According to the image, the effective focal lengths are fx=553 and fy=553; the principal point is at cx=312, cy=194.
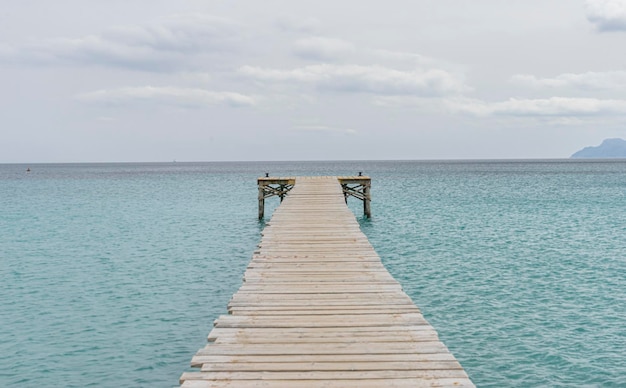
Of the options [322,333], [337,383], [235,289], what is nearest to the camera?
[337,383]

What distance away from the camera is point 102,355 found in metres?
11.1

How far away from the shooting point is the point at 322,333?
7105mm

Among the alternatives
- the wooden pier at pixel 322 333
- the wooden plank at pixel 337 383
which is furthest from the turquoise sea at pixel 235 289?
the wooden plank at pixel 337 383

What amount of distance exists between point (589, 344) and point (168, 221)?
28009 mm

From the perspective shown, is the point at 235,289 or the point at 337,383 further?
the point at 235,289

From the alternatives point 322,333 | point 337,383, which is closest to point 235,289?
point 322,333

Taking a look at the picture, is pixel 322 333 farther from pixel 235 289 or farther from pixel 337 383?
pixel 235 289

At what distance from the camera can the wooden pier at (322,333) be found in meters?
5.75

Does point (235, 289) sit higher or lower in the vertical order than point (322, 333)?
lower

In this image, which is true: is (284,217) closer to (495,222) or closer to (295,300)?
(295,300)

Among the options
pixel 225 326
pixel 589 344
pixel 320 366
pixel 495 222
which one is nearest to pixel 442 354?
pixel 320 366

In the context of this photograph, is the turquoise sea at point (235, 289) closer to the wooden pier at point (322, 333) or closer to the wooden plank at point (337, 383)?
the wooden pier at point (322, 333)

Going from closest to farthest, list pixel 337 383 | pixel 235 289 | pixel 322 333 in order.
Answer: pixel 337 383
pixel 322 333
pixel 235 289

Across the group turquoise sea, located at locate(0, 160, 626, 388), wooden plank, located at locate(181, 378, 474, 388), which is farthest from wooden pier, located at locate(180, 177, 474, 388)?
turquoise sea, located at locate(0, 160, 626, 388)
